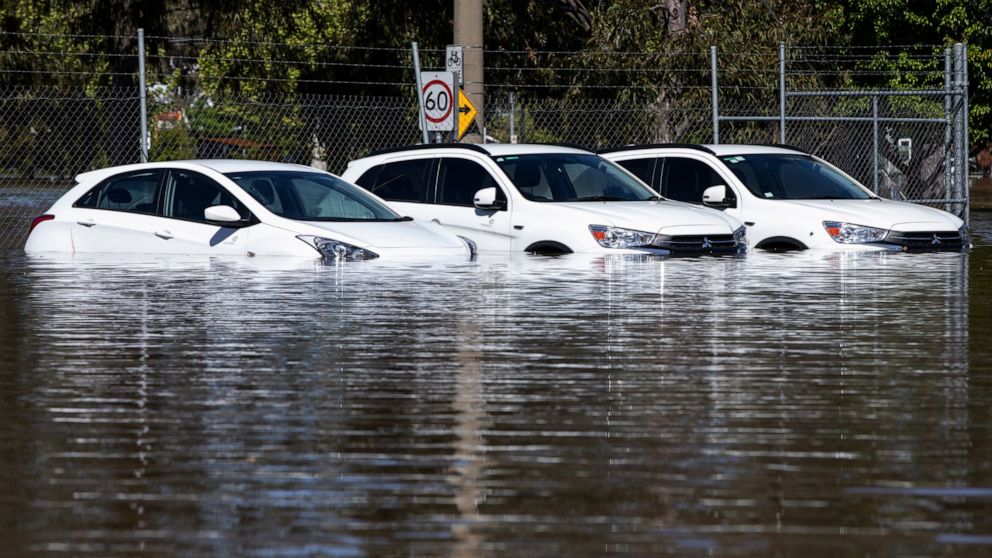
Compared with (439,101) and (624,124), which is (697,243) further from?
(624,124)

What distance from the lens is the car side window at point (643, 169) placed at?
21.2 m

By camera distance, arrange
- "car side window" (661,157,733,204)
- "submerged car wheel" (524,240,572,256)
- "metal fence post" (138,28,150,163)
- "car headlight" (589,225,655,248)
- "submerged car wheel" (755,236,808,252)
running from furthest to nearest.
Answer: "car side window" (661,157,733,204), "metal fence post" (138,28,150,163), "submerged car wheel" (755,236,808,252), "submerged car wheel" (524,240,572,256), "car headlight" (589,225,655,248)

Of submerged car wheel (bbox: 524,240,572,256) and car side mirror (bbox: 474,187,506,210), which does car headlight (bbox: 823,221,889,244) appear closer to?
submerged car wheel (bbox: 524,240,572,256)

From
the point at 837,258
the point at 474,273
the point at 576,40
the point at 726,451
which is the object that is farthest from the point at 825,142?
the point at 726,451

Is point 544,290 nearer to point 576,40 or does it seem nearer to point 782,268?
point 782,268

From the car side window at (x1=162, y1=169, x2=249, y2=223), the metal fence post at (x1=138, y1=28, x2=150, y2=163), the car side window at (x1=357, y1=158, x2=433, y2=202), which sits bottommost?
the car side window at (x1=162, y1=169, x2=249, y2=223)

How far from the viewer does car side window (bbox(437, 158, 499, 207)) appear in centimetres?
1912

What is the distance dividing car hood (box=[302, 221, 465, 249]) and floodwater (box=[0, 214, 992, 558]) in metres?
2.00

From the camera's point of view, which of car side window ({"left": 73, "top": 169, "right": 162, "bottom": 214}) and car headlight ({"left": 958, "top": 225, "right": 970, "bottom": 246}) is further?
car headlight ({"left": 958, "top": 225, "right": 970, "bottom": 246})

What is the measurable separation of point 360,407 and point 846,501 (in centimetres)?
276

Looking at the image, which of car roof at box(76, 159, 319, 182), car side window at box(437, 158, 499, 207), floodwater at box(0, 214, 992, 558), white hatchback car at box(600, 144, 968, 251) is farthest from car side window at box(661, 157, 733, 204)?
floodwater at box(0, 214, 992, 558)

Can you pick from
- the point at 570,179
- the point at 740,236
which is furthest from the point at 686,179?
the point at 570,179

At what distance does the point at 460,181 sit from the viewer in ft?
63.3

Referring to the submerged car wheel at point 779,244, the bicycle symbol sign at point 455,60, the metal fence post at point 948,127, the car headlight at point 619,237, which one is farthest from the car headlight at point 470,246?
the metal fence post at point 948,127
